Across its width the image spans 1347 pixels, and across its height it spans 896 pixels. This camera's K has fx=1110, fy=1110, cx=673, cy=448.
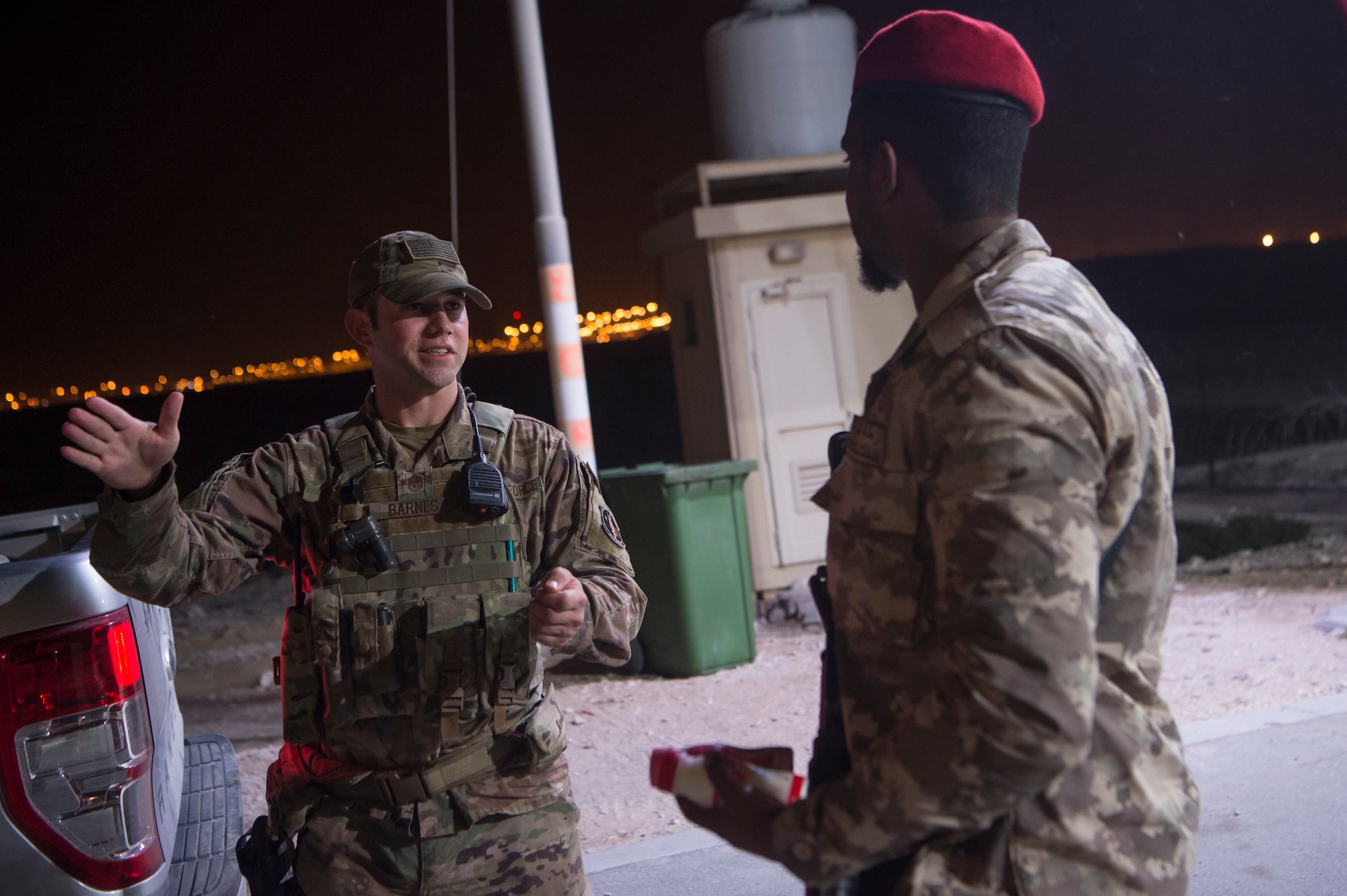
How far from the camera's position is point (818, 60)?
8.79 m

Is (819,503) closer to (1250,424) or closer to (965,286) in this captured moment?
(965,286)

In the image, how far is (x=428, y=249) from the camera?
2602mm

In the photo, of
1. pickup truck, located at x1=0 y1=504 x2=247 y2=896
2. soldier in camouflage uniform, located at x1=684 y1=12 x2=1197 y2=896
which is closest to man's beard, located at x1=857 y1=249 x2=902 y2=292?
soldier in camouflage uniform, located at x1=684 y1=12 x2=1197 y2=896

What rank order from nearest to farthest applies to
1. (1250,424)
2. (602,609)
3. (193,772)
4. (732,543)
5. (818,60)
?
(602,609), (193,772), (732,543), (818,60), (1250,424)

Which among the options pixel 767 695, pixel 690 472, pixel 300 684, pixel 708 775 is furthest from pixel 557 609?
pixel 690 472

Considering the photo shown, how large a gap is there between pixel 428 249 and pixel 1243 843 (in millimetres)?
3366

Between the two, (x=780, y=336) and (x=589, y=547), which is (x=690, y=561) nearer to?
(x=780, y=336)

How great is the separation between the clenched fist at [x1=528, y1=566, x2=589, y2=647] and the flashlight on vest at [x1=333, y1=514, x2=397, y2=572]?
39 cm

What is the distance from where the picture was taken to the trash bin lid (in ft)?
21.5

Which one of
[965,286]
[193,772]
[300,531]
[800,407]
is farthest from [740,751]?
[800,407]

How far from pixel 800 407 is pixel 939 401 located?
7.11 metres

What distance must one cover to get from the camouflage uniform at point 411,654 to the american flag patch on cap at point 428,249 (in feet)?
1.35

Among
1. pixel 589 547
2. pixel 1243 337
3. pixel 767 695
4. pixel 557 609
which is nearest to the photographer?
pixel 557 609

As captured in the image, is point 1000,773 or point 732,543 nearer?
point 1000,773
